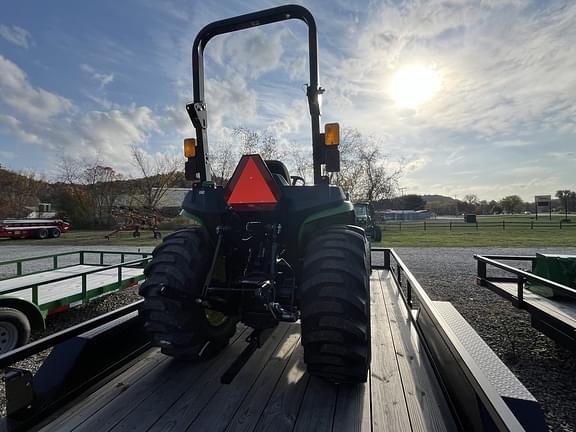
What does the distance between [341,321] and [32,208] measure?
4416cm

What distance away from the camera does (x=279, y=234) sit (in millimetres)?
2096

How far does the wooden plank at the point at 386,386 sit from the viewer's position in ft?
5.10

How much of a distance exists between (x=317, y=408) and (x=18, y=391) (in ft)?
4.63

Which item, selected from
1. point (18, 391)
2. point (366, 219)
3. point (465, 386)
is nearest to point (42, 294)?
point (18, 391)

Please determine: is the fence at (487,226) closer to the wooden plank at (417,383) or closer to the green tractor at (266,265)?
the wooden plank at (417,383)

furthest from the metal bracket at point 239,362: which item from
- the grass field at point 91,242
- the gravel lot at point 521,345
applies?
the grass field at point 91,242

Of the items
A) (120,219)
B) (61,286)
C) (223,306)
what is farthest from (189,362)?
(120,219)

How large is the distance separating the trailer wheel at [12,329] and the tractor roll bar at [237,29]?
2741 millimetres

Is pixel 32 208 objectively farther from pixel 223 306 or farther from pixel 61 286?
pixel 223 306

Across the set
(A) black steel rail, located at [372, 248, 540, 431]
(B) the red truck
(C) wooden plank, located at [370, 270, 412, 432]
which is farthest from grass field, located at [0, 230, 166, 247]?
(A) black steel rail, located at [372, 248, 540, 431]

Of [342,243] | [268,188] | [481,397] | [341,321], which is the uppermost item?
[268,188]

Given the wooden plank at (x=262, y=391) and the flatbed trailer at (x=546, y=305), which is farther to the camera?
the flatbed trailer at (x=546, y=305)

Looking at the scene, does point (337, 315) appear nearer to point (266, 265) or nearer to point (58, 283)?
point (266, 265)

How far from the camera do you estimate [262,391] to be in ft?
5.99
